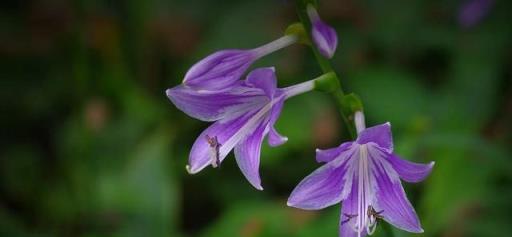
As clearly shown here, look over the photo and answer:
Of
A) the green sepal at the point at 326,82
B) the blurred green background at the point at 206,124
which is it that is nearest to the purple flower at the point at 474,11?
the blurred green background at the point at 206,124

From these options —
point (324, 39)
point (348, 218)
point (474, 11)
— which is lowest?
point (348, 218)

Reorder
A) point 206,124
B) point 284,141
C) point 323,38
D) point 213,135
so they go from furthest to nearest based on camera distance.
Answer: point 206,124, point 213,135, point 284,141, point 323,38

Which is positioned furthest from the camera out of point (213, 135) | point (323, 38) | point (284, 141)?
point (213, 135)

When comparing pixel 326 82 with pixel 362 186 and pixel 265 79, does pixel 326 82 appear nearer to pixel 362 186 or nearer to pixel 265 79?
pixel 265 79

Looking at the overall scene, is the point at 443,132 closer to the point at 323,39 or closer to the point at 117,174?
the point at 117,174

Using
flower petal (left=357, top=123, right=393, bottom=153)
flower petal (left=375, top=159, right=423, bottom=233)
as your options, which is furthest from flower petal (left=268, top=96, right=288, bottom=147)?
flower petal (left=375, top=159, right=423, bottom=233)

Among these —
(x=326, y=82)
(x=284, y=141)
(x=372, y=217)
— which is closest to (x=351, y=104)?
(x=326, y=82)
